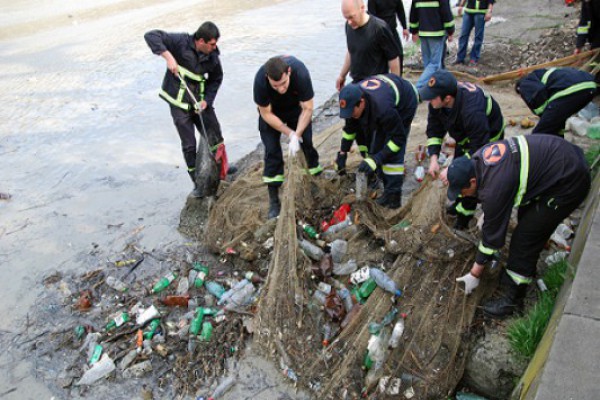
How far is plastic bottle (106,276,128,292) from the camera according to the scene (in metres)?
4.39

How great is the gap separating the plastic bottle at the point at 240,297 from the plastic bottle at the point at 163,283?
0.77 m

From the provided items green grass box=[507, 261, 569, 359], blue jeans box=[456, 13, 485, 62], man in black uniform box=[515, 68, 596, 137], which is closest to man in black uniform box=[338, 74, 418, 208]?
man in black uniform box=[515, 68, 596, 137]

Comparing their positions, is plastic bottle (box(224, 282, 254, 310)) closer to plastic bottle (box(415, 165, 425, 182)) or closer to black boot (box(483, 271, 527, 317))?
black boot (box(483, 271, 527, 317))

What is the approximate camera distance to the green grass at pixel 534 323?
9.29 ft

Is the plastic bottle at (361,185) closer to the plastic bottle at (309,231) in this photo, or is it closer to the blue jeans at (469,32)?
the plastic bottle at (309,231)

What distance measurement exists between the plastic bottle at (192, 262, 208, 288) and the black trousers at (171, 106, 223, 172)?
146 cm

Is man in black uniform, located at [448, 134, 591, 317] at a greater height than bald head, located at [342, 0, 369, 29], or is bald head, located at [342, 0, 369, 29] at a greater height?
bald head, located at [342, 0, 369, 29]

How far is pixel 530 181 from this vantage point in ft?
9.34

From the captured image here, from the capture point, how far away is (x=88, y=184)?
20.7 ft

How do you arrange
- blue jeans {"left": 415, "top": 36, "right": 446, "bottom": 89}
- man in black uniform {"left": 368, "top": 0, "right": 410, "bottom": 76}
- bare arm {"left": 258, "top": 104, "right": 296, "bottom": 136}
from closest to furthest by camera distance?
bare arm {"left": 258, "top": 104, "right": 296, "bottom": 136} → man in black uniform {"left": 368, "top": 0, "right": 410, "bottom": 76} → blue jeans {"left": 415, "top": 36, "right": 446, "bottom": 89}

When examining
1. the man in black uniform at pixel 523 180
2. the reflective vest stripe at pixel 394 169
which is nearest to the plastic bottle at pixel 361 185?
the reflective vest stripe at pixel 394 169

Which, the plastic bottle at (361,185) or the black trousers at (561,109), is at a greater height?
the black trousers at (561,109)

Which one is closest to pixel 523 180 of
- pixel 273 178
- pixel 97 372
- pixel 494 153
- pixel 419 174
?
pixel 494 153

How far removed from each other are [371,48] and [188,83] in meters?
2.17
